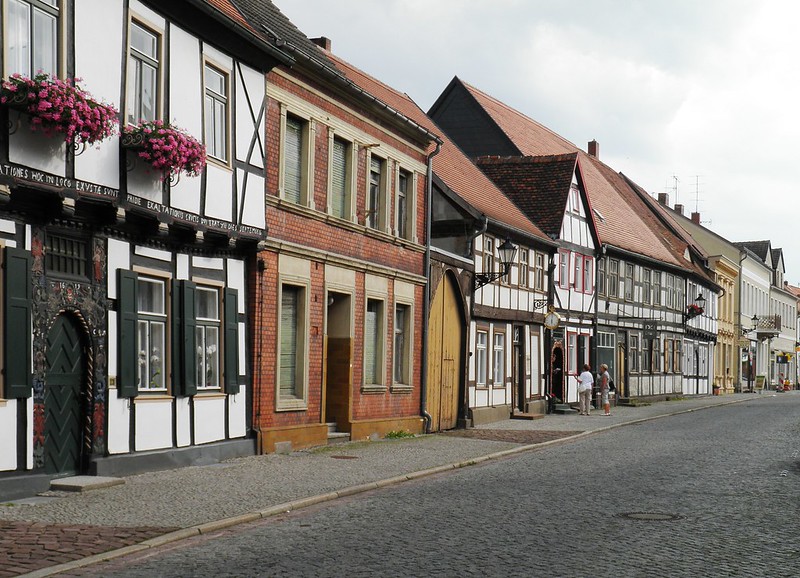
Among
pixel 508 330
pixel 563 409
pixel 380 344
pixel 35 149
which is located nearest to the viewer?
pixel 35 149

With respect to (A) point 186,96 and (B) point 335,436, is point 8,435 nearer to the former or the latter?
(A) point 186,96

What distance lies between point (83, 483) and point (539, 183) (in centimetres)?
2721

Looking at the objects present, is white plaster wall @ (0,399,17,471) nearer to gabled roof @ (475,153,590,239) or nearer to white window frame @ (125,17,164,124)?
white window frame @ (125,17,164,124)

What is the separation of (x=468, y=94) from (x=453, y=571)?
128 feet

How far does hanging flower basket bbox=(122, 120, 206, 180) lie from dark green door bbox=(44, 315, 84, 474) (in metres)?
2.29

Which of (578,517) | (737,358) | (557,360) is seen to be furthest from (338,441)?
(737,358)

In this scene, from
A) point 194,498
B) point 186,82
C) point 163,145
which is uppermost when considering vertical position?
point 186,82

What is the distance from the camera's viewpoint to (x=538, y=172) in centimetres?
3866

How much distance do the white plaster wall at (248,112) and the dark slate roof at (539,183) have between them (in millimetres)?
19806

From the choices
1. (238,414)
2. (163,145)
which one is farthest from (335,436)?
(163,145)

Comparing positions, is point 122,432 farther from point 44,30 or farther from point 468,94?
point 468,94

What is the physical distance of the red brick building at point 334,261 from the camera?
61.6ft

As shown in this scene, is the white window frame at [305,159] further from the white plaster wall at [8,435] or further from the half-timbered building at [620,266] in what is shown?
the half-timbered building at [620,266]

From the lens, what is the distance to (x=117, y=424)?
14.5 meters
